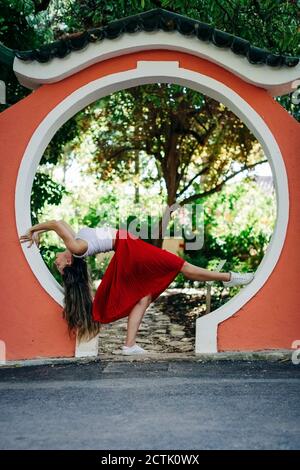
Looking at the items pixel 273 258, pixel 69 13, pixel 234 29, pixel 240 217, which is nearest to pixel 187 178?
pixel 240 217

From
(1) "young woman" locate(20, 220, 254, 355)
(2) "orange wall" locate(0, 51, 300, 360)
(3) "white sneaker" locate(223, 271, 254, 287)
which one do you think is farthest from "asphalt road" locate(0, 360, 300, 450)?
(3) "white sneaker" locate(223, 271, 254, 287)

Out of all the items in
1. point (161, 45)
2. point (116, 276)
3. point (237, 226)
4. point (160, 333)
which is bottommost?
point (160, 333)

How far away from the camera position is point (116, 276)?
6566 mm

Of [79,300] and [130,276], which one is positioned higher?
[130,276]

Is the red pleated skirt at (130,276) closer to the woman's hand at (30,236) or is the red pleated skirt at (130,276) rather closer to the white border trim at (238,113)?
the white border trim at (238,113)

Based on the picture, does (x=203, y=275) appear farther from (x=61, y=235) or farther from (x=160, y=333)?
(x=160, y=333)

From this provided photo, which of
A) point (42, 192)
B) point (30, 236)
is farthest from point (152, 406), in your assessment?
point (42, 192)

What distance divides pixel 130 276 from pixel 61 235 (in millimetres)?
805

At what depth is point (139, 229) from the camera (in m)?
15.9

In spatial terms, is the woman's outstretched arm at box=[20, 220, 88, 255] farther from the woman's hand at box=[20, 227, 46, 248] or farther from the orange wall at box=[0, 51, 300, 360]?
the orange wall at box=[0, 51, 300, 360]

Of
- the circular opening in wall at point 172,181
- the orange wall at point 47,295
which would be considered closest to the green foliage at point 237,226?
the circular opening in wall at point 172,181

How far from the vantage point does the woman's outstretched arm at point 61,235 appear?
6.38 metres

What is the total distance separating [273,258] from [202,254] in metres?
10.3

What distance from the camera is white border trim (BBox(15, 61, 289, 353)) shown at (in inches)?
257
